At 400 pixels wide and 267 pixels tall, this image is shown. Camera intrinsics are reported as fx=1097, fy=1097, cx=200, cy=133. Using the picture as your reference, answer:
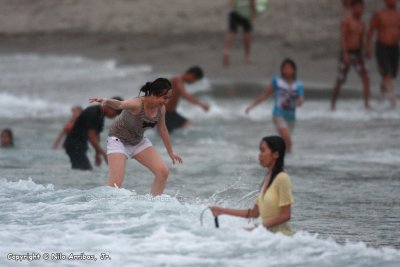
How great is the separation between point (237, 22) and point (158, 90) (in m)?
13.8

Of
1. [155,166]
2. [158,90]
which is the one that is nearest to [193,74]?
[155,166]

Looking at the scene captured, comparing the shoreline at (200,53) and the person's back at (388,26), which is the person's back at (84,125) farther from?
the shoreline at (200,53)

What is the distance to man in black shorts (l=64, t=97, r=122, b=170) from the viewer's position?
12281 millimetres

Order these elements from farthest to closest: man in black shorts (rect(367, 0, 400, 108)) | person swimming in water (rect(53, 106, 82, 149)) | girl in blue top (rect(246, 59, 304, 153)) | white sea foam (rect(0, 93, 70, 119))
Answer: white sea foam (rect(0, 93, 70, 119))
man in black shorts (rect(367, 0, 400, 108))
girl in blue top (rect(246, 59, 304, 153))
person swimming in water (rect(53, 106, 82, 149))

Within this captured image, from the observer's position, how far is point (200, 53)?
25031 millimetres

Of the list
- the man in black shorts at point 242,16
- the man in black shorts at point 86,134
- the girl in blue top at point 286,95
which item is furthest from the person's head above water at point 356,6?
the man in black shorts at point 86,134

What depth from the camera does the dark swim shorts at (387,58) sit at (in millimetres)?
19016

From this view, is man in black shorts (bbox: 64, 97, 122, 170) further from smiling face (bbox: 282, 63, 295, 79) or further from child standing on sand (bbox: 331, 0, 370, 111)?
child standing on sand (bbox: 331, 0, 370, 111)

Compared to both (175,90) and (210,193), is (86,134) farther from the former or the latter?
(175,90)

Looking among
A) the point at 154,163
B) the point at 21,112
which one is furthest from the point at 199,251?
the point at 21,112

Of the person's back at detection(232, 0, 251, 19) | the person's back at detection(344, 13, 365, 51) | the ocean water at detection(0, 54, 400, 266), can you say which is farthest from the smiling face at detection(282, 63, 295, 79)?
the person's back at detection(232, 0, 251, 19)

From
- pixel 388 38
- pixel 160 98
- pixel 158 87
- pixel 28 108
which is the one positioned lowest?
pixel 28 108

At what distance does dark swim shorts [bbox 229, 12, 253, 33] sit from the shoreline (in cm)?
87

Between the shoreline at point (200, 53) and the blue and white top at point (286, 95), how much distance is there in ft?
22.5
